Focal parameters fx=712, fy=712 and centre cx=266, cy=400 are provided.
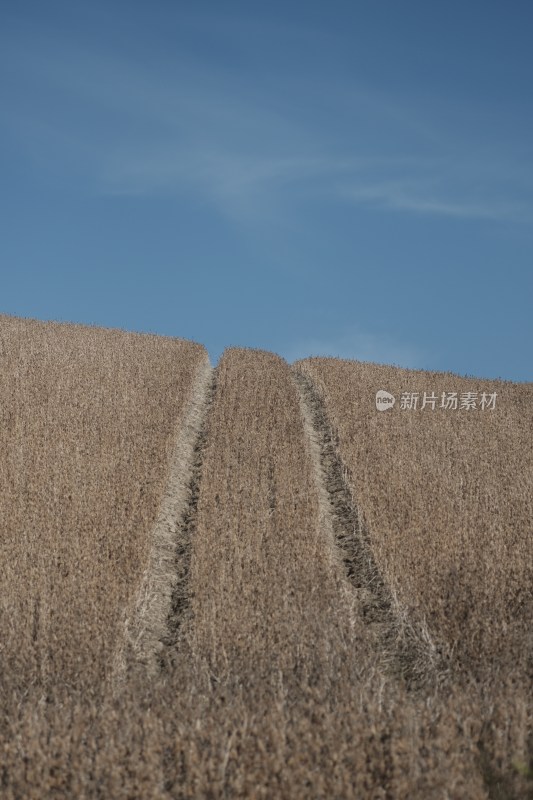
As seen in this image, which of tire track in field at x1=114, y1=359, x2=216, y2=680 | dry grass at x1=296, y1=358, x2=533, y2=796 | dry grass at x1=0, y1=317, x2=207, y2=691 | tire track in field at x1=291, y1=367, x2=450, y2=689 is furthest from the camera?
tire track in field at x1=114, y1=359, x2=216, y2=680

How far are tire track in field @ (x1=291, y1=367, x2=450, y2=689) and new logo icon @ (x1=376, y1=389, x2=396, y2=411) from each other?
10.1ft

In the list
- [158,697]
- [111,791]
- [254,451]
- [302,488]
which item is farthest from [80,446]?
[111,791]

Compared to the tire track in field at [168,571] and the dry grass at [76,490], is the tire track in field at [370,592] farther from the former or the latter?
the dry grass at [76,490]

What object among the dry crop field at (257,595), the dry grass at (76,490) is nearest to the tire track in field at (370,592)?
the dry crop field at (257,595)

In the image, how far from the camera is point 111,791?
5219mm

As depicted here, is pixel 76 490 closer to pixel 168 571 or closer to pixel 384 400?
pixel 168 571

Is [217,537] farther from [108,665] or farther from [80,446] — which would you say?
[80,446]

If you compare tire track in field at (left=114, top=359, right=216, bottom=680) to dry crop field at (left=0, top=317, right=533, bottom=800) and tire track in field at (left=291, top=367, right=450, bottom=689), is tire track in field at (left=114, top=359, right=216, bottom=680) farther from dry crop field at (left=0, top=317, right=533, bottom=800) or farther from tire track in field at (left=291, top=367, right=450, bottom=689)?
tire track in field at (left=291, top=367, right=450, bottom=689)

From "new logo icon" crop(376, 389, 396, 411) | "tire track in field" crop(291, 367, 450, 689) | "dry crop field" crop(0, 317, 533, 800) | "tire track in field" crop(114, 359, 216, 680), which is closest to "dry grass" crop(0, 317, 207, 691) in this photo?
"dry crop field" crop(0, 317, 533, 800)

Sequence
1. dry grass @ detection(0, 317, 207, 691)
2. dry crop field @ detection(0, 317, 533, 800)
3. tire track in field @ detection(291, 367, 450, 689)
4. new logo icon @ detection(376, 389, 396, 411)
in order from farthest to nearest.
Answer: new logo icon @ detection(376, 389, 396, 411) < dry grass @ detection(0, 317, 207, 691) < tire track in field @ detection(291, 367, 450, 689) < dry crop field @ detection(0, 317, 533, 800)

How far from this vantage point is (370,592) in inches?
388

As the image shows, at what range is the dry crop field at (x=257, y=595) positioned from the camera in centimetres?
548

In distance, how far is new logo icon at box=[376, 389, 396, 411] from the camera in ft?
62.3

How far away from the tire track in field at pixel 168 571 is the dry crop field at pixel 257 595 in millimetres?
39
